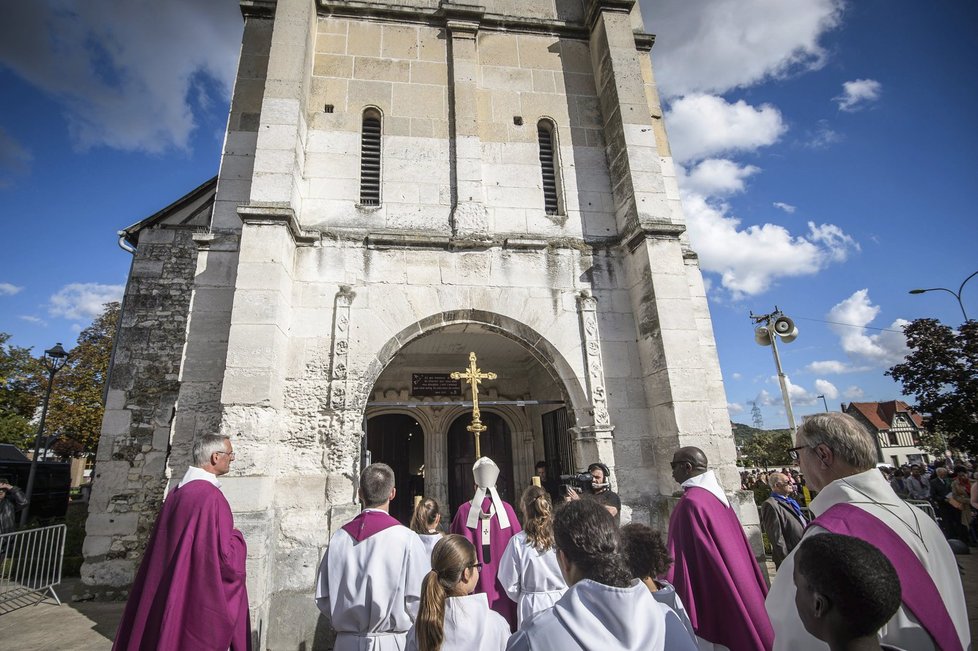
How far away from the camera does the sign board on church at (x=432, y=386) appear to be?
412 inches

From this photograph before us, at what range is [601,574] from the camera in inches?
64.6

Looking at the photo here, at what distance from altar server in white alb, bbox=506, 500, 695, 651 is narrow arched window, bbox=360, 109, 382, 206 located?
6266mm

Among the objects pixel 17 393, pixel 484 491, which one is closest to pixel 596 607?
pixel 484 491

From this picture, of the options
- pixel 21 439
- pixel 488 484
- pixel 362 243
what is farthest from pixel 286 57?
pixel 21 439

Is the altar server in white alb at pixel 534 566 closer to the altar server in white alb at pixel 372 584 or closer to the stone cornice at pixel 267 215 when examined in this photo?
the altar server in white alb at pixel 372 584

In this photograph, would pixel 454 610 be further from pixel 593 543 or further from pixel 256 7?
pixel 256 7

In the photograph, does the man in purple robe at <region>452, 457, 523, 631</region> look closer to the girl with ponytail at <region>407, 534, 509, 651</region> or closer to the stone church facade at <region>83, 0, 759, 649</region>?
the stone church facade at <region>83, 0, 759, 649</region>

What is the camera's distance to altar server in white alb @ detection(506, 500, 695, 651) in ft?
4.90

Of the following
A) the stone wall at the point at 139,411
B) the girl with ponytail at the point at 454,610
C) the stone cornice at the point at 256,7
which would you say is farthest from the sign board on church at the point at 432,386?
the girl with ponytail at the point at 454,610

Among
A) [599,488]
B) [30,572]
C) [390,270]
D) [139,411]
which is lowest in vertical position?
[30,572]

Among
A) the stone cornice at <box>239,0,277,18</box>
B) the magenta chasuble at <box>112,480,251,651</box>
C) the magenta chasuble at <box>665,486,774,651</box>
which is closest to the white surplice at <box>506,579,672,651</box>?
the magenta chasuble at <box>665,486,774,651</box>

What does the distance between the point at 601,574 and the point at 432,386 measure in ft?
29.6

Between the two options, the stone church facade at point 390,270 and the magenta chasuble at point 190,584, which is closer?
the magenta chasuble at point 190,584

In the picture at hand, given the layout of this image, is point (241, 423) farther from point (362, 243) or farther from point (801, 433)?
point (801, 433)
